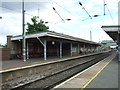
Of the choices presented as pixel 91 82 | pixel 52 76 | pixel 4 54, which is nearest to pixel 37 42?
pixel 4 54

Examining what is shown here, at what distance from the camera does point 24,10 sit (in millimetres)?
19719

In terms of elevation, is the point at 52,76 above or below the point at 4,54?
below

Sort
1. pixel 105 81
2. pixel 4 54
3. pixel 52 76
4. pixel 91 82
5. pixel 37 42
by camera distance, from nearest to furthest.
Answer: pixel 91 82
pixel 105 81
pixel 52 76
pixel 4 54
pixel 37 42

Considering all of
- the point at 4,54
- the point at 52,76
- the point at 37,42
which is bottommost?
the point at 52,76

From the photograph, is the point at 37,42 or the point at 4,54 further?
the point at 37,42

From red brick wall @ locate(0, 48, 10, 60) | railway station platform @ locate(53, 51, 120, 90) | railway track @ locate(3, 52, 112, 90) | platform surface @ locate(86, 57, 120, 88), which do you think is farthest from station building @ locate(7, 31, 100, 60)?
platform surface @ locate(86, 57, 120, 88)

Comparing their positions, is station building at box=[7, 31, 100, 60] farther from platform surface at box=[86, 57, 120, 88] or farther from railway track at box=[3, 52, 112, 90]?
platform surface at box=[86, 57, 120, 88]

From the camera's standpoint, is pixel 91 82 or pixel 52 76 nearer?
pixel 91 82

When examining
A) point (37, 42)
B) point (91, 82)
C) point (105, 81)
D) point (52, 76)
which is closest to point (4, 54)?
point (37, 42)

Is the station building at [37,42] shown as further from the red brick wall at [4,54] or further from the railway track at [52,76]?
the railway track at [52,76]

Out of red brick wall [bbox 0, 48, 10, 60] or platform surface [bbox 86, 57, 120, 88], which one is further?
red brick wall [bbox 0, 48, 10, 60]

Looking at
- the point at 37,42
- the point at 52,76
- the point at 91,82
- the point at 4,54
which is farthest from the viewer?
the point at 37,42

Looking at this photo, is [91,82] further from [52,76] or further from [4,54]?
[4,54]

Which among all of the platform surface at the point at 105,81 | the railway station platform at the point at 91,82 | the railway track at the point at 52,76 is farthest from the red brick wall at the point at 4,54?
the platform surface at the point at 105,81
